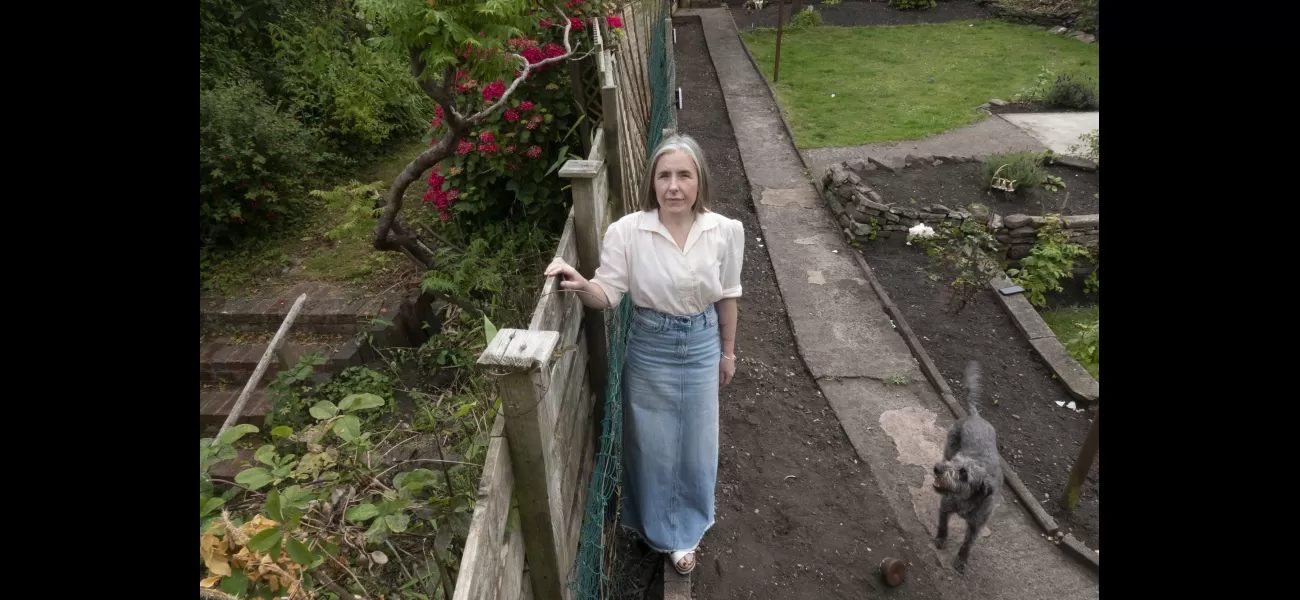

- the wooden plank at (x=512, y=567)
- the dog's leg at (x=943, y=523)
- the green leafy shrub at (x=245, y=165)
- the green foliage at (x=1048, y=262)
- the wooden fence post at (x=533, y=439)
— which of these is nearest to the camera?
the wooden fence post at (x=533, y=439)

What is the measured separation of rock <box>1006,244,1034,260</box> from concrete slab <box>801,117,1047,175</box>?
7.77 feet

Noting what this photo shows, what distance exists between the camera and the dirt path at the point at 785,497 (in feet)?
11.1

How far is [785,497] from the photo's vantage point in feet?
12.7

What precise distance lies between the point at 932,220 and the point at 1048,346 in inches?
76.1

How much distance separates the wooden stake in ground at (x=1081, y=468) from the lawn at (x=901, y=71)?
6.46m

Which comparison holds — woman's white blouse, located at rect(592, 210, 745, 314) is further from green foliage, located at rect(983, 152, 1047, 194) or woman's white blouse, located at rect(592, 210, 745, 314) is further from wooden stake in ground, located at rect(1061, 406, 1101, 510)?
green foliage, located at rect(983, 152, 1047, 194)

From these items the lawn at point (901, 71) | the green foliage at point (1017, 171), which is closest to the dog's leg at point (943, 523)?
the green foliage at point (1017, 171)

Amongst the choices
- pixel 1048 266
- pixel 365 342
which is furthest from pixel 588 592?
pixel 1048 266

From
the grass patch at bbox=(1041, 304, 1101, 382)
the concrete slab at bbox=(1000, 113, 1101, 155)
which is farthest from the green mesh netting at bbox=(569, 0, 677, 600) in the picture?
the concrete slab at bbox=(1000, 113, 1101, 155)

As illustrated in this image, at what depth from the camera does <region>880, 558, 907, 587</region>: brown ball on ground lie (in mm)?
3320

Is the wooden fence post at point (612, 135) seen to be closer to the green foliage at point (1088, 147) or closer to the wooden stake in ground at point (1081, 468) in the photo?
the wooden stake in ground at point (1081, 468)

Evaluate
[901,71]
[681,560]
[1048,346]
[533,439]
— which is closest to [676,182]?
[533,439]

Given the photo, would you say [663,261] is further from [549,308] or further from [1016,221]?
[1016,221]

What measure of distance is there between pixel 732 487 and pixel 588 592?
156cm
